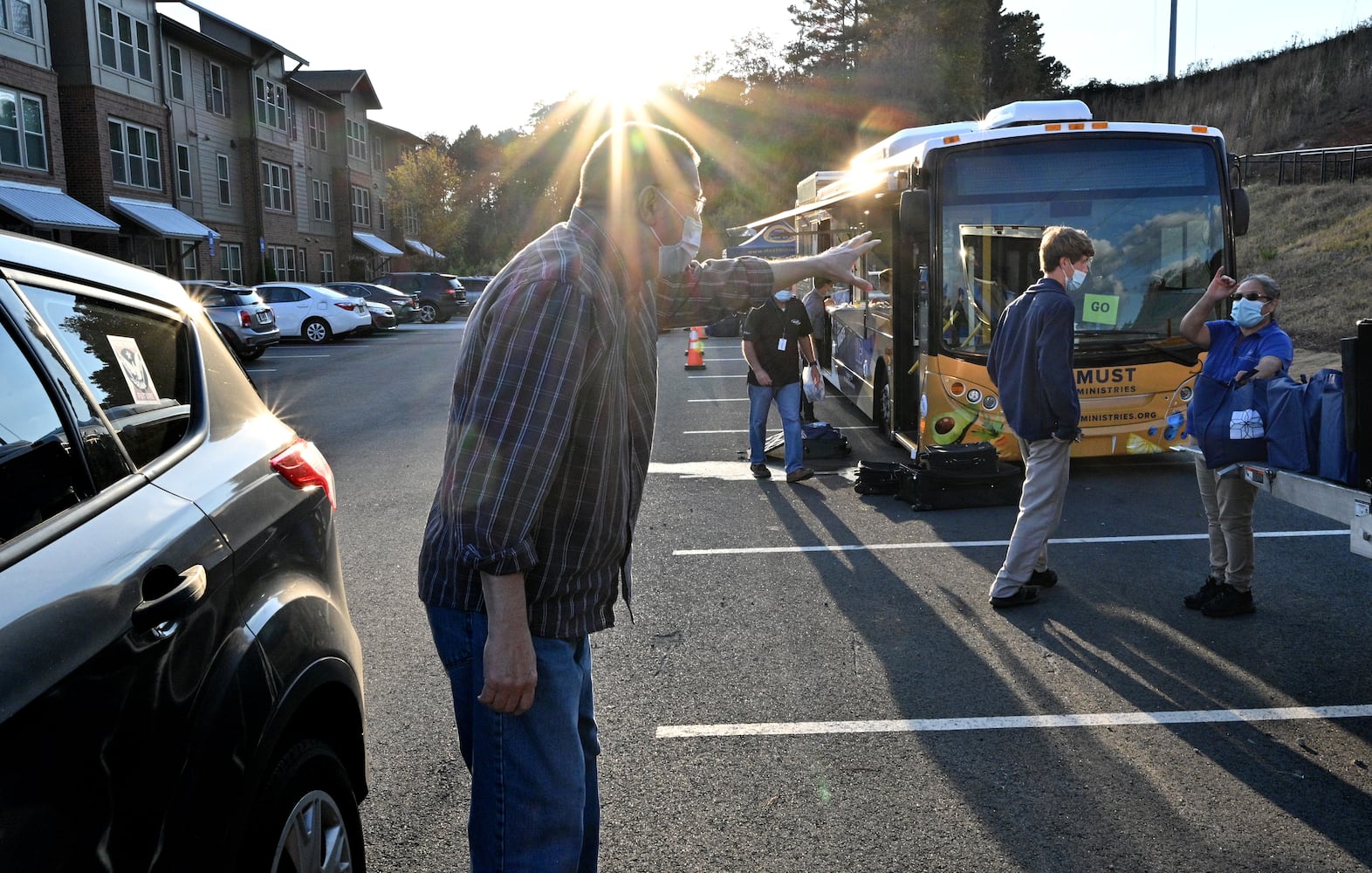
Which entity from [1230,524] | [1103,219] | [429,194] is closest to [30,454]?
[1230,524]

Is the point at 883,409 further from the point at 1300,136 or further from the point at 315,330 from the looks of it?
the point at 1300,136

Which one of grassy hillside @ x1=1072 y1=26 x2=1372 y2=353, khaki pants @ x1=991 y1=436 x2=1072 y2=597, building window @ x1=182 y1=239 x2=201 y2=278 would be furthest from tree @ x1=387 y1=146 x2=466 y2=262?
khaki pants @ x1=991 y1=436 x2=1072 y2=597

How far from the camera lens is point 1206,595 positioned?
19.6 feet

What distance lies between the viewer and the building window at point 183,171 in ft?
123

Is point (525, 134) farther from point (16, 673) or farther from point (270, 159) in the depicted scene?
point (16, 673)

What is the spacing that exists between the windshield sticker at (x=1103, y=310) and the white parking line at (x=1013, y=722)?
5440 millimetres

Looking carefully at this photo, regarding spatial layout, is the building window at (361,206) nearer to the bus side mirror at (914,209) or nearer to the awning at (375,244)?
the awning at (375,244)

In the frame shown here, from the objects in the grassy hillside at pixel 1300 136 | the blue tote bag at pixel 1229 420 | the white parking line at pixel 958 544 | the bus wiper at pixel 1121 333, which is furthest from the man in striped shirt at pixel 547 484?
the grassy hillside at pixel 1300 136

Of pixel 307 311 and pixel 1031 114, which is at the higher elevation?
pixel 1031 114

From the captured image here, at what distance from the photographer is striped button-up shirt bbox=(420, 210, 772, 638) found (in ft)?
7.04

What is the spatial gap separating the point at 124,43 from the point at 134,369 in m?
36.7

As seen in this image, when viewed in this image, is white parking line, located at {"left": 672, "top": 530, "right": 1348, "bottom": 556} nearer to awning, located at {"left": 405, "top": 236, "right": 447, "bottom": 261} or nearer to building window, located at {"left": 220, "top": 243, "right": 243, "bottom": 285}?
building window, located at {"left": 220, "top": 243, "right": 243, "bottom": 285}

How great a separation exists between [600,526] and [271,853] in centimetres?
93

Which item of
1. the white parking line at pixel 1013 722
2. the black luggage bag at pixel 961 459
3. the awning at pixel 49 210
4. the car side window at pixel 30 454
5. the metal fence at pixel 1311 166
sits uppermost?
the metal fence at pixel 1311 166
